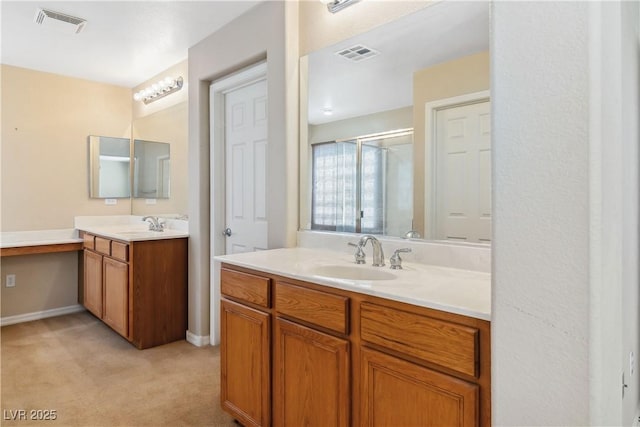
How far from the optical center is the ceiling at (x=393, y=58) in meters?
1.67

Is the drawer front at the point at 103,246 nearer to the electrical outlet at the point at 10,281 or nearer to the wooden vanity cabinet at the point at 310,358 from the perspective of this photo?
the electrical outlet at the point at 10,281

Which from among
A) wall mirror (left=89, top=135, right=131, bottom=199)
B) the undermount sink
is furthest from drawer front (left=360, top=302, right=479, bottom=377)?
wall mirror (left=89, top=135, right=131, bottom=199)

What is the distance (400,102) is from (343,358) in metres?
1.23

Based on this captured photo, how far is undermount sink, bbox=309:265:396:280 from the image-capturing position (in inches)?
67.2

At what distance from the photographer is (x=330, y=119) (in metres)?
2.26

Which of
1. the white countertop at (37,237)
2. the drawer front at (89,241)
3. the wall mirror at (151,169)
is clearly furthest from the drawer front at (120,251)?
the white countertop at (37,237)

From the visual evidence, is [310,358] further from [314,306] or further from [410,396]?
[410,396]

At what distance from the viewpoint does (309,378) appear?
1545 millimetres

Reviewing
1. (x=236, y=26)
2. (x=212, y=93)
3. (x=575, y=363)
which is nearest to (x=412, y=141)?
(x=575, y=363)

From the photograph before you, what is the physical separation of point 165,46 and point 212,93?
1.88 ft

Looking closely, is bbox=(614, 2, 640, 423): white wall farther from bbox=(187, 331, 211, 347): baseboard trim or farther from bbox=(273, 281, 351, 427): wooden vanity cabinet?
bbox=(187, 331, 211, 347): baseboard trim

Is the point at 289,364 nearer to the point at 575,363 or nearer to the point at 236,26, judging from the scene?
the point at 575,363

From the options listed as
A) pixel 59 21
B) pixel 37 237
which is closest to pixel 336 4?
pixel 59 21

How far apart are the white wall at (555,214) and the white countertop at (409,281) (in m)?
0.18
